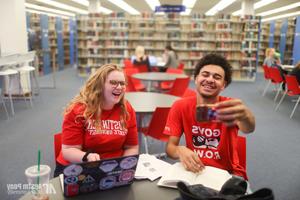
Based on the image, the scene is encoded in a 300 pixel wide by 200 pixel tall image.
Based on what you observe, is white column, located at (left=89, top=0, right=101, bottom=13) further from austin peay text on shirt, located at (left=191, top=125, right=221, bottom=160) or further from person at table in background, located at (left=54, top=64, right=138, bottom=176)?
austin peay text on shirt, located at (left=191, top=125, right=221, bottom=160)

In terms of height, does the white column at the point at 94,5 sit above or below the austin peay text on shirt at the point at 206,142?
above

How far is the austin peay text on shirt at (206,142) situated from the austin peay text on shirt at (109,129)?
445mm

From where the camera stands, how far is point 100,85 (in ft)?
6.16

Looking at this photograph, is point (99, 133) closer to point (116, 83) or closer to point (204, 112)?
point (116, 83)

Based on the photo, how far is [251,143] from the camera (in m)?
4.40

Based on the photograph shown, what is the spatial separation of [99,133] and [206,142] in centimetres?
64

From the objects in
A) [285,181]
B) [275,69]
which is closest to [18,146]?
[285,181]

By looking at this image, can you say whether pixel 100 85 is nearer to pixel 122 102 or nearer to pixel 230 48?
pixel 122 102

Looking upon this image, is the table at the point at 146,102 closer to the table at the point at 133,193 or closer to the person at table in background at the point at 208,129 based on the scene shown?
the person at table in background at the point at 208,129

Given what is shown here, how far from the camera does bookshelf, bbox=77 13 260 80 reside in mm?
10227

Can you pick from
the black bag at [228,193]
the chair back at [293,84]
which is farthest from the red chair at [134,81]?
the black bag at [228,193]

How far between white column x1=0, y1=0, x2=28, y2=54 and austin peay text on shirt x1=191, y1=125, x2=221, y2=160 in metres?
6.14

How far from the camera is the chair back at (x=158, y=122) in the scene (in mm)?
2965

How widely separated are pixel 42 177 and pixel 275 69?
6.43 meters
